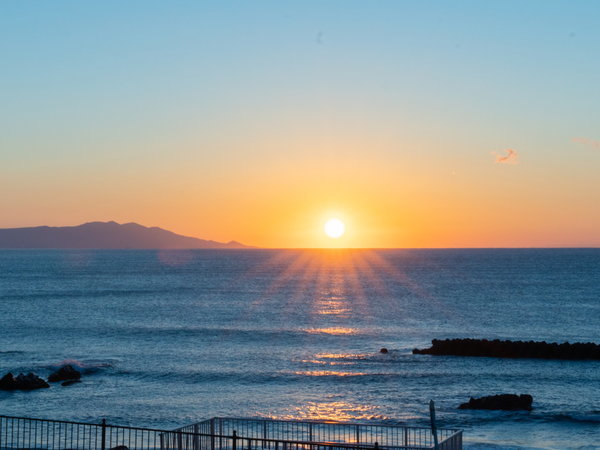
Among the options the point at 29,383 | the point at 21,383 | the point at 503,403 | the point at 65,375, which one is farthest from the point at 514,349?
the point at 21,383

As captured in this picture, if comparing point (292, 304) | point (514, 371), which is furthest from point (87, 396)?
point (292, 304)

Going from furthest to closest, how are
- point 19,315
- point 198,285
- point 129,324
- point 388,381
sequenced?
point 198,285 < point 19,315 < point 129,324 < point 388,381

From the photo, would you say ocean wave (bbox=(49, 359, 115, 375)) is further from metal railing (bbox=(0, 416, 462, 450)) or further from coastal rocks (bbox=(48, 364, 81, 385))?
metal railing (bbox=(0, 416, 462, 450))

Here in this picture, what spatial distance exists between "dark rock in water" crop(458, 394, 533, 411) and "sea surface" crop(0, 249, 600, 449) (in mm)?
661

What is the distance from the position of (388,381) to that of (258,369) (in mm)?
9352

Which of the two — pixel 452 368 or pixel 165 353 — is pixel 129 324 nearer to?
pixel 165 353

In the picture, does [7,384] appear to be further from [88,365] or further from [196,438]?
[196,438]

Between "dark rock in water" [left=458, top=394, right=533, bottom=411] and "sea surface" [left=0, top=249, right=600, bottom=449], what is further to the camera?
"dark rock in water" [left=458, top=394, right=533, bottom=411]

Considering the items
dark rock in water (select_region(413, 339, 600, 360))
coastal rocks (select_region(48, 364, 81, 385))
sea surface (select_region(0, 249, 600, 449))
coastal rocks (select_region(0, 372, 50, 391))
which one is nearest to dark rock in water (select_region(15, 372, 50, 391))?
coastal rocks (select_region(0, 372, 50, 391))

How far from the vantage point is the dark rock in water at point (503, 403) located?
35656 millimetres

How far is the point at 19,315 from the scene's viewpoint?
3531 inches

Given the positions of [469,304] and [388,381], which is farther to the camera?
[469,304]

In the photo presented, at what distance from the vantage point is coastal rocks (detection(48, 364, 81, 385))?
Result: 44125mm

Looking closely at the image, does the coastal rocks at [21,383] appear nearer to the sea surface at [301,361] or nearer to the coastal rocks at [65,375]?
the sea surface at [301,361]
